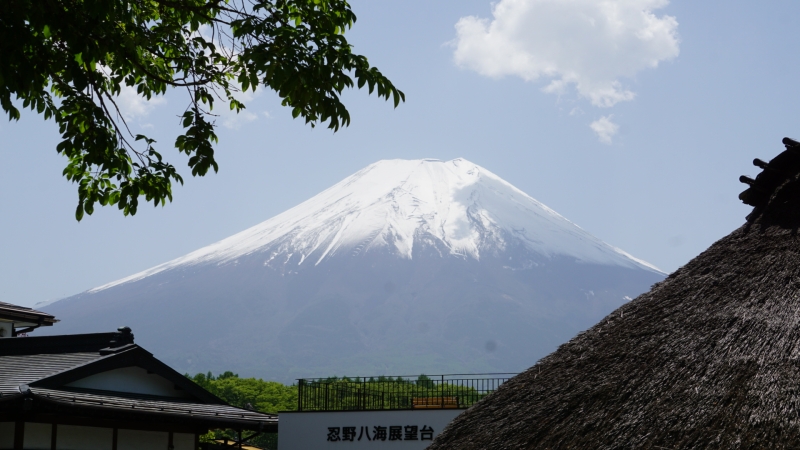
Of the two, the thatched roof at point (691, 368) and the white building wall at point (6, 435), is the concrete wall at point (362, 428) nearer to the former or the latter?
the white building wall at point (6, 435)

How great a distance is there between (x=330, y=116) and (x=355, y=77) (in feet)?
1.22

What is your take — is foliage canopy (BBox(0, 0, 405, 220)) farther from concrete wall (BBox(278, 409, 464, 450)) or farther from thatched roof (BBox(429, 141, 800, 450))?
concrete wall (BBox(278, 409, 464, 450))

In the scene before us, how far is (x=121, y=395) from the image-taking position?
1384cm

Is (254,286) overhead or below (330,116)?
overhead

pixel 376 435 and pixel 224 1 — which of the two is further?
pixel 376 435

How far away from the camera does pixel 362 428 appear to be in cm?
2052

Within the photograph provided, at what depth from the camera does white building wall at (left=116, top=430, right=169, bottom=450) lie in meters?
13.1

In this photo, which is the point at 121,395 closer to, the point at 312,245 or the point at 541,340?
the point at 541,340

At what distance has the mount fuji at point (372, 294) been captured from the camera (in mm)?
149625

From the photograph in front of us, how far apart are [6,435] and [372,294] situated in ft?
517

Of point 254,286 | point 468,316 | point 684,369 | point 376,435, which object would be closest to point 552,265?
point 468,316

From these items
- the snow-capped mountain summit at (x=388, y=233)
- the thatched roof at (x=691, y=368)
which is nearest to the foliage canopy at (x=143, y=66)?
the thatched roof at (x=691, y=368)

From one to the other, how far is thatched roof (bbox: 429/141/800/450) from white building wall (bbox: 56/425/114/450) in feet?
19.5

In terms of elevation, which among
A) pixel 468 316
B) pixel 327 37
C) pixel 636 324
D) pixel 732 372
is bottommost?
pixel 732 372
